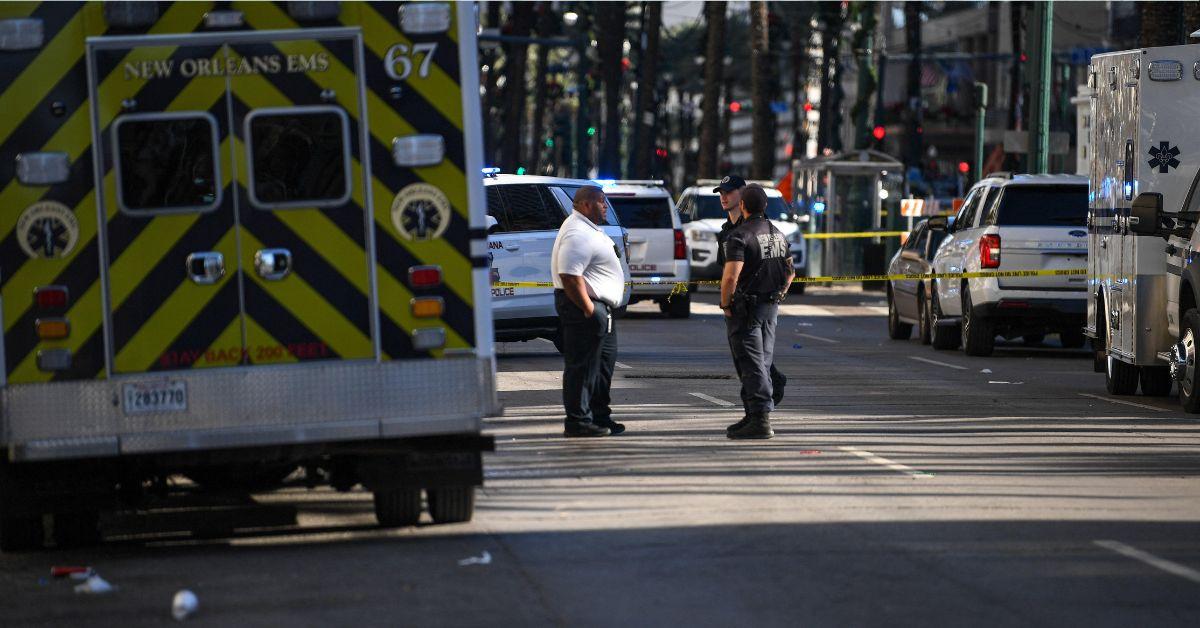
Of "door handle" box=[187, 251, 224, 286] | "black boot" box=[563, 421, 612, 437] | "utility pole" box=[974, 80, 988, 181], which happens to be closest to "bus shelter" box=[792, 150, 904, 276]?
"utility pole" box=[974, 80, 988, 181]

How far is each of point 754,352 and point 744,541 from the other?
4598 millimetres

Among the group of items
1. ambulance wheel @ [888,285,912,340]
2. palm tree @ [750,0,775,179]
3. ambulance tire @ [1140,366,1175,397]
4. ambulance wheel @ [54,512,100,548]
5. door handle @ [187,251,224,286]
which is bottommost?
ambulance wheel @ [888,285,912,340]

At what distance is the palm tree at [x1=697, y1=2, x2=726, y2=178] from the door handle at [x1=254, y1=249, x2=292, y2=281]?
45346 millimetres

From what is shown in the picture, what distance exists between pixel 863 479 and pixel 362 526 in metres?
2.99

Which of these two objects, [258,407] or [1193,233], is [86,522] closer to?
[258,407]

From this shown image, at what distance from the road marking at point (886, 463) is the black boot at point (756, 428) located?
0.72 m

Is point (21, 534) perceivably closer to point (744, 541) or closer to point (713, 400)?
point (744, 541)

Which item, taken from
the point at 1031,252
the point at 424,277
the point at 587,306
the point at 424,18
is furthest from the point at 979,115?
the point at 424,277

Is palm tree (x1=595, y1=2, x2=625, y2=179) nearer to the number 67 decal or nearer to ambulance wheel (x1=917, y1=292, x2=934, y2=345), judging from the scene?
ambulance wheel (x1=917, y1=292, x2=934, y2=345)

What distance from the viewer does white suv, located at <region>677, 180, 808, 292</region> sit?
36031 millimetres

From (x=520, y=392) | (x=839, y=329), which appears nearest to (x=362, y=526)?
(x=520, y=392)

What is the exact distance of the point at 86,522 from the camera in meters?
9.61

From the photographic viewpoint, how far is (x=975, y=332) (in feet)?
73.3

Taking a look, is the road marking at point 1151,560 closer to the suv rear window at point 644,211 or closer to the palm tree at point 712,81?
the suv rear window at point 644,211
